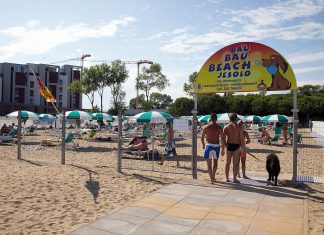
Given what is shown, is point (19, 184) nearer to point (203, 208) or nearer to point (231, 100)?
point (203, 208)

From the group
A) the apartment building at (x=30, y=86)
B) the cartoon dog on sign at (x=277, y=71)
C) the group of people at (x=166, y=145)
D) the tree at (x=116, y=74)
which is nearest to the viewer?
the cartoon dog on sign at (x=277, y=71)

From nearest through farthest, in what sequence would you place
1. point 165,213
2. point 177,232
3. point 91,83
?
point 177,232, point 165,213, point 91,83

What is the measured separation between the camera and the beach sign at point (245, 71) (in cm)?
786

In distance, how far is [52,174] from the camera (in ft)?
28.9

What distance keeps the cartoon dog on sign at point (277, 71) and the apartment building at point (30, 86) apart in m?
70.7

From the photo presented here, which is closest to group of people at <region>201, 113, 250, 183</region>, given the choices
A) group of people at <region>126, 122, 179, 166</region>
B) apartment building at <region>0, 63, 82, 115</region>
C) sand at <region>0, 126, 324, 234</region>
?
sand at <region>0, 126, 324, 234</region>

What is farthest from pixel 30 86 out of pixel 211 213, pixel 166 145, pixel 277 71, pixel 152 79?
pixel 211 213

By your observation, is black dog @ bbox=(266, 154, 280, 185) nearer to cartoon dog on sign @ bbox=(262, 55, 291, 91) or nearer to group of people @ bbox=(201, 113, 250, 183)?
group of people @ bbox=(201, 113, 250, 183)

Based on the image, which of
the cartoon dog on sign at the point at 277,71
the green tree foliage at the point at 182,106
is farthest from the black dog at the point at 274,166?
the green tree foliage at the point at 182,106

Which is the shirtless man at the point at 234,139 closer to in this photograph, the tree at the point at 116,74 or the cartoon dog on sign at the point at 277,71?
the cartoon dog on sign at the point at 277,71

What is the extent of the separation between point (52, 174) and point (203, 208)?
4459 mm

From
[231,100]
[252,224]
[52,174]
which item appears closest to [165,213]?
[252,224]

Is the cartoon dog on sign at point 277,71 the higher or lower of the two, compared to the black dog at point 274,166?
higher

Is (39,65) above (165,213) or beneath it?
above
